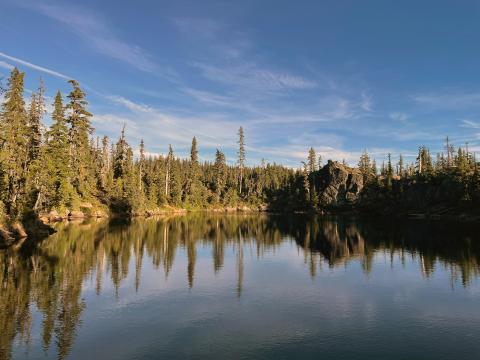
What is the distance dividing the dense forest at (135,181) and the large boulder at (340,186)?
535 mm


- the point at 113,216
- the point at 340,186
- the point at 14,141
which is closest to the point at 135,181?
the point at 113,216

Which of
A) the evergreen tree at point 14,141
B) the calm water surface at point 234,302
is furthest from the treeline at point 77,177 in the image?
the calm water surface at point 234,302

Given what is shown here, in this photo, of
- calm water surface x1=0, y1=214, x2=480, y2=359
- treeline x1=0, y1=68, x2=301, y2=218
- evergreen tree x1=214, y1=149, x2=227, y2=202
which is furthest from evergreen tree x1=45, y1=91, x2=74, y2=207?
evergreen tree x1=214, y1=149, x2=227, y2=202

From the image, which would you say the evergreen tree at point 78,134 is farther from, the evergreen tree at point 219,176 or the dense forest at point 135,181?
the evergreen tree at point 219,176

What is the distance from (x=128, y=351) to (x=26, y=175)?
51635 mm

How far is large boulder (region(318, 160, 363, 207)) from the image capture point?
5930 inches

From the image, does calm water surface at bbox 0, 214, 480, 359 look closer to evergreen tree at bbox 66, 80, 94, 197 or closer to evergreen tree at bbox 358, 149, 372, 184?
evergreen tree at bbox 66, 80, 94, 197

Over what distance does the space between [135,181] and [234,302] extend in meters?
89.5

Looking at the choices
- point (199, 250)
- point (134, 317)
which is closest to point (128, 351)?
point (134, 317)

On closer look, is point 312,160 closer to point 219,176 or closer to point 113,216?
point 219,176

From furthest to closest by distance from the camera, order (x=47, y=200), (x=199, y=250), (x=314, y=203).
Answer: (x=314, y=203), (x=47, y=200), (x=199, y=250)

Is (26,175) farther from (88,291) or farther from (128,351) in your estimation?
(128,351)

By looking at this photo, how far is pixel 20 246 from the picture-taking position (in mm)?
47969

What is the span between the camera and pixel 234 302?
28391 millimetres
